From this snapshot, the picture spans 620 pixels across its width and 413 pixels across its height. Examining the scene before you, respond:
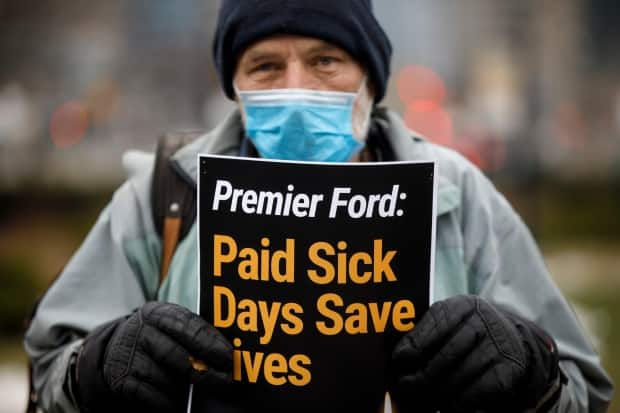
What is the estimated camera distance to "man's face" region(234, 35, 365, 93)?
7.47 ft

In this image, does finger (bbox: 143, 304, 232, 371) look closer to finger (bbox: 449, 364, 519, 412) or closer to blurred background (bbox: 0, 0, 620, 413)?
finger (bbox: 449, 364, 519, 412)

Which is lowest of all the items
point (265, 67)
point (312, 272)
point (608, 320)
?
point (608, 320)

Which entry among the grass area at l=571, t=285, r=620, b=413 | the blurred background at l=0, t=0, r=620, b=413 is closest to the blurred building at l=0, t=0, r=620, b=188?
the blurred background at l=0, t=0, r=620, b=413

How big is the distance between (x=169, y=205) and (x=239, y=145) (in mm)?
298

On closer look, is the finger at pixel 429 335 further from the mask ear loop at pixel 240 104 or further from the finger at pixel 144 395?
the mask ear loop at pixel 240 104

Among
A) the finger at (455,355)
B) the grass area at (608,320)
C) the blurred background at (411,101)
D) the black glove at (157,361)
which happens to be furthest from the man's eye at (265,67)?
the blurred background at (411,101)

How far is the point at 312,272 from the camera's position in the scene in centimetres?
183

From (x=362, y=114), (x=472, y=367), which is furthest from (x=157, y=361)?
(x=362, y=114)

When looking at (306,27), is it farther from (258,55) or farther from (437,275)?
(437,275)

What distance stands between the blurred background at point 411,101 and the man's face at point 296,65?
21.0ft

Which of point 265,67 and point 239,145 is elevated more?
point 265,67

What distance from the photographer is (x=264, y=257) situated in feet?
6.04

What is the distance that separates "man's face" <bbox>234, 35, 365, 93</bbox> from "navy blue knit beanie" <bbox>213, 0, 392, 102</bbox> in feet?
0.07

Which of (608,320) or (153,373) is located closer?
(153,373)
